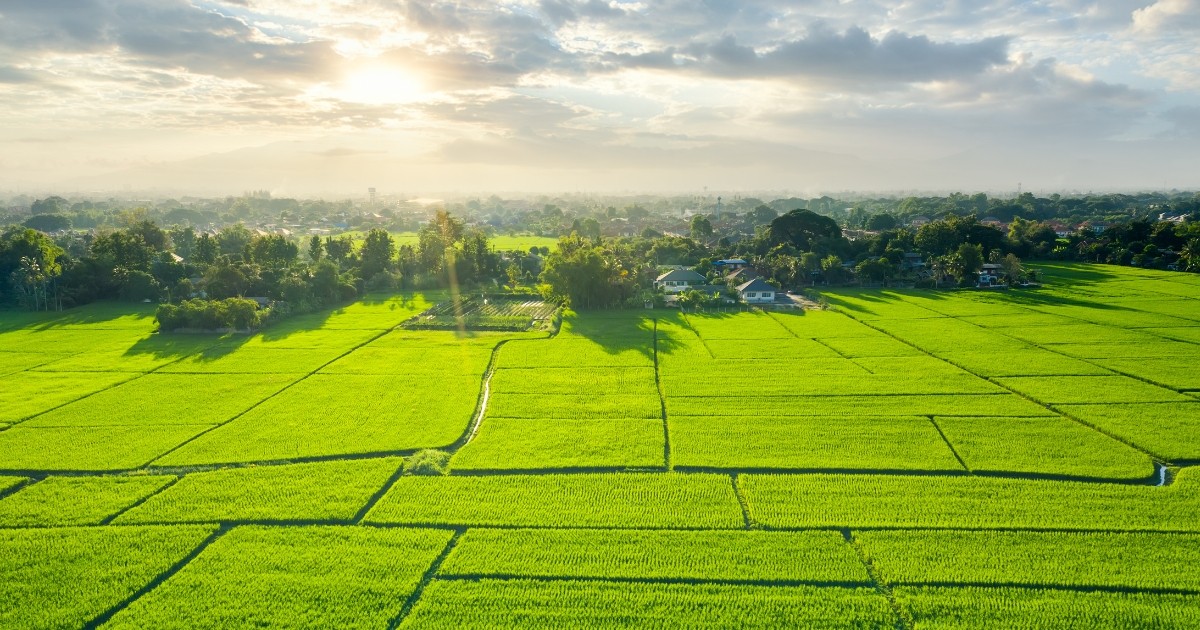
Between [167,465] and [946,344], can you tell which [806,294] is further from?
[167,465]

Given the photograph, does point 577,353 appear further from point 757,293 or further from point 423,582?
point 757,293

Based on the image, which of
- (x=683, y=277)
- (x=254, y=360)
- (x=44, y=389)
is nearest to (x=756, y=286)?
(x=683, y=277)

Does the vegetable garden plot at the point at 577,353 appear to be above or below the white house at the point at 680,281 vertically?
below

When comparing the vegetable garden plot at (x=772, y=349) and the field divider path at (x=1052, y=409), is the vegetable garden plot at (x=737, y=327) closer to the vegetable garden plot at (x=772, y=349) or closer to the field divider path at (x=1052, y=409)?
the vegetable garden plot at (x=772, y=349)

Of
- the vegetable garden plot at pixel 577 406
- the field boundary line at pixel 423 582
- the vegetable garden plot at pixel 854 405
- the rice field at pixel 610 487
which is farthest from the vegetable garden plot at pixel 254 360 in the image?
the vegetable garden plot at pixel 854 405

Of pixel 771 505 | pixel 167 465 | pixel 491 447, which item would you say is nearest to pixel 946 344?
pixel 771 505

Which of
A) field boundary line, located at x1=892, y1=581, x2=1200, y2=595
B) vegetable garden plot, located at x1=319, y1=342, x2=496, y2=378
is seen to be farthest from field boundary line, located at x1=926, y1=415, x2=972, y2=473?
vegetable garden plot, located at x1=319, y1=342, x2=496, y2=378

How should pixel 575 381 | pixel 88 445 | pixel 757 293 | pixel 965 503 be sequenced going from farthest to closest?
1. pixel 757 293
2. pixel 575 381
3. pixel 88 445
4. pixel 965 503
